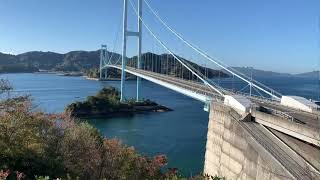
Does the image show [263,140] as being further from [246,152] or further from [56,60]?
[56,60]

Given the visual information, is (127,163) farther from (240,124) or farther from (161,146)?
(161,146)

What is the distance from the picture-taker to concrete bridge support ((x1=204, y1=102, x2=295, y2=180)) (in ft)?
32.8

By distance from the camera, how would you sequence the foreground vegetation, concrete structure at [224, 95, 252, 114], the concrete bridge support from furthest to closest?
concrete structure at [224, 95, 252, 114], the concrete bridge support, the foreground vegetation

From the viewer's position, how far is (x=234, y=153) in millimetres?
11984

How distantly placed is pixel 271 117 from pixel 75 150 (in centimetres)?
505

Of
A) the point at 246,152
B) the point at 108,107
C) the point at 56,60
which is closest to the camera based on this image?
the point at 246,152

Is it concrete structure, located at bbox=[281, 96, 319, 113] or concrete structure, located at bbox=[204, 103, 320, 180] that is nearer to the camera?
concrete structure, located at bbox=[204, 103, 320, 180]

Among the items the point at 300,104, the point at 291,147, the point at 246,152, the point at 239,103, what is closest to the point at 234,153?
the point at 246,152

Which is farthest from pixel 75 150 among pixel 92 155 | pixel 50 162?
pixel 50 162

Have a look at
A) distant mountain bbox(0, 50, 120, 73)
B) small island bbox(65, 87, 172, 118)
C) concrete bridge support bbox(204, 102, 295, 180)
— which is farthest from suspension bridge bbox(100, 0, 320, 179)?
distant mountain bbox(0, 50, 120, 73)

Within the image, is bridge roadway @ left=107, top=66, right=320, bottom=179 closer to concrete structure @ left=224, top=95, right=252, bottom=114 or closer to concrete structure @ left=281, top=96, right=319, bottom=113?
concrete structure @ left=224, top=95, right=252, bottom=114

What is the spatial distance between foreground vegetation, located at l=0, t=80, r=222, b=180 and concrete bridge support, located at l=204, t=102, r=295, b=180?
165cm

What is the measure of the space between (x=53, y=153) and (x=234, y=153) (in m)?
4.87

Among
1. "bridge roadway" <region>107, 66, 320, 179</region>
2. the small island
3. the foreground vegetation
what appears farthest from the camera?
the small island
